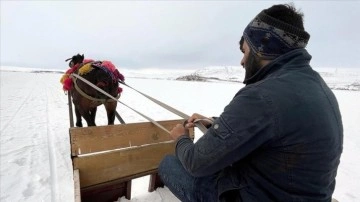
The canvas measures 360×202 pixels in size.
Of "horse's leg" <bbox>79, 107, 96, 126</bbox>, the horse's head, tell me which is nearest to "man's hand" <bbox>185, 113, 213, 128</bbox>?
"horse's leg" <bbox>79, 107, 96, 126</bbox>

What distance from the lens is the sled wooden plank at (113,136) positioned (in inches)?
92.3

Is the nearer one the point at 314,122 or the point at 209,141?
the point at 314,122

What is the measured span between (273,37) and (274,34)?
0.02 meters

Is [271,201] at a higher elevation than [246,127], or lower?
lower

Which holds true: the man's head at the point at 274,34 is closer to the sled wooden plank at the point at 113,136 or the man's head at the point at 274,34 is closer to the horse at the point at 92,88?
the sled wooden plank at the point at 113,136

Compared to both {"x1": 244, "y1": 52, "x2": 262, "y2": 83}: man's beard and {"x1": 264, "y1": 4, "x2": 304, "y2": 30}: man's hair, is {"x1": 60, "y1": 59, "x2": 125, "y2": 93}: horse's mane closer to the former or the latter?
{"x1": 244, "y1": 52, "x2": 262, "y2": 83}: man's beard

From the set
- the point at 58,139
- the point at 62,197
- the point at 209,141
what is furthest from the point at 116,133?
the point at 58,139

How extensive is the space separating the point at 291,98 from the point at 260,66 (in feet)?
1.05

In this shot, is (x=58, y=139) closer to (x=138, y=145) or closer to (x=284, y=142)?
(x=138, y=145)

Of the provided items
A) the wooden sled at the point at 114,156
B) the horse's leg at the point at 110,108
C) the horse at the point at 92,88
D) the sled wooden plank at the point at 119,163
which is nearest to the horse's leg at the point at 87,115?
the horse at the point at 92,88

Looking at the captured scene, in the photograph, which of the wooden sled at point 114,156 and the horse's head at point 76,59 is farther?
the horse's head at point 76,59

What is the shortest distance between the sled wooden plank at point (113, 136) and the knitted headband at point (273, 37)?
1651 millimetres

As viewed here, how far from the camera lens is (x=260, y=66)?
145 cm

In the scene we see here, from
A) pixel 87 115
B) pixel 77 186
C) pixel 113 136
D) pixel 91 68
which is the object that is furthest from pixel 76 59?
pixel 77 186
